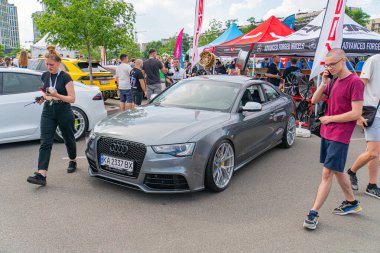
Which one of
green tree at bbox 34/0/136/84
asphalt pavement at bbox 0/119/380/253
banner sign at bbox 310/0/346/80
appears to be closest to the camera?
asphalt pavement at bbox 0/119/380/253

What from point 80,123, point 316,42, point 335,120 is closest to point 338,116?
point 335,120

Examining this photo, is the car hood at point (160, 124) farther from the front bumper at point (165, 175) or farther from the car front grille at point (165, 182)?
the car front grille at point (165, 182)

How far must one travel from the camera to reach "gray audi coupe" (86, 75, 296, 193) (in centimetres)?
392

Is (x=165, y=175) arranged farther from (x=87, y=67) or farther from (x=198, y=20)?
(x=87, y=67)

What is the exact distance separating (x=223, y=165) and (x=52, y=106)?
2445 millimetres

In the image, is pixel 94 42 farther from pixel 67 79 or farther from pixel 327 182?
pixel 327 182

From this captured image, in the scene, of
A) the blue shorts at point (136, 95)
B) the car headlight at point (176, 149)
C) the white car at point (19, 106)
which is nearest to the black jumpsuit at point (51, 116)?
→ the car headlight at point (176, 149)

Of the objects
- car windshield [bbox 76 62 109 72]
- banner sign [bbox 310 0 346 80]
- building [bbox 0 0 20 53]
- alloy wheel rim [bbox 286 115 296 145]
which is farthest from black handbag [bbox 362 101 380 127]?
building [bbox 0 0 20 53]

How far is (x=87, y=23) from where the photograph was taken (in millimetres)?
10289

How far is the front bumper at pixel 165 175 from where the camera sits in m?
3.87

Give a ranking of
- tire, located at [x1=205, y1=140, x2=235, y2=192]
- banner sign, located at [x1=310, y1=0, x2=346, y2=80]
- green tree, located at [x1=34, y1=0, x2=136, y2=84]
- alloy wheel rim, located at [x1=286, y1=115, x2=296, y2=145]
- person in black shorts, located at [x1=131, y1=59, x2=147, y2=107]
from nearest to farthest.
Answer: tire, located at [x1=205, y1=140, x2=235, y2=192] → alloy wheel rim, located at [x1=286, y1=115, x2=296, y2=145] → banner sign, located at [x1=310, y1=0, x2=346, y2=80] → person in black shorts, located at [x1=131, y1=59, x2=147, y2=107] → green tree, located at [x1=34, y1=0, x2=136, y2=84]

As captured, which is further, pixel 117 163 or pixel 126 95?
pixel 126 95

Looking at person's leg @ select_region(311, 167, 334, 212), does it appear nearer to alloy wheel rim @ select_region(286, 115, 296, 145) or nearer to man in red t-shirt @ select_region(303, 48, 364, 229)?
man in red t-shirt @ select_region(303, 48, 364, 229)

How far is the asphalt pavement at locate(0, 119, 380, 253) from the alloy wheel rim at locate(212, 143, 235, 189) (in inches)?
6.2
